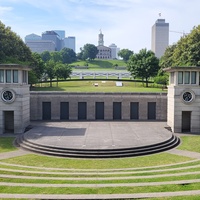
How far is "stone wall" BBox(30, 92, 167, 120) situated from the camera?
41219 mm

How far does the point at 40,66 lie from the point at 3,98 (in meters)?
48.4

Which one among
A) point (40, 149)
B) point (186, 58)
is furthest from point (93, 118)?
point (186, 58)

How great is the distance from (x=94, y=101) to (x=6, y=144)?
16486 mm

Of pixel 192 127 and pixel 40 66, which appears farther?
pixel 40 66

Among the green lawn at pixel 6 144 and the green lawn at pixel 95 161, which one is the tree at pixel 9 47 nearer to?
the green lawn at pixel 6 144

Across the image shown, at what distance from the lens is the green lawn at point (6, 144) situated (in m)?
26.3

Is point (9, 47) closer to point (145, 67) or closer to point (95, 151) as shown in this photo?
point (145, 67)

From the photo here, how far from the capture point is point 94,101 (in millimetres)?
41594

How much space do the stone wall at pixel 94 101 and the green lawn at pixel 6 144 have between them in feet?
36.8

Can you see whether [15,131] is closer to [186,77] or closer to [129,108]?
[129,108]

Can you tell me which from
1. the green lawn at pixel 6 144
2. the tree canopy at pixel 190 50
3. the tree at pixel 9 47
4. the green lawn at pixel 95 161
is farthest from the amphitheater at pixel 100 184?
the tree canopy at pixel 190 50

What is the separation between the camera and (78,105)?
4169 cm

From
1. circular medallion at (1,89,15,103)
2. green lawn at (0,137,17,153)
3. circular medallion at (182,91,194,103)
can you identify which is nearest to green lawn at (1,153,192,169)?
green lawn at (0,137,17,153)

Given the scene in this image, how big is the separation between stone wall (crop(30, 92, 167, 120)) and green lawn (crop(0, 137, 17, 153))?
11.2 m
